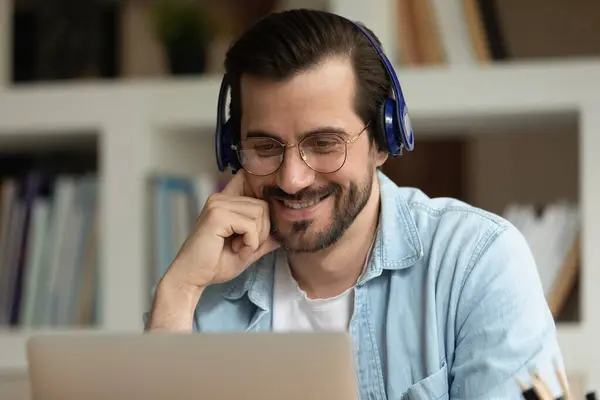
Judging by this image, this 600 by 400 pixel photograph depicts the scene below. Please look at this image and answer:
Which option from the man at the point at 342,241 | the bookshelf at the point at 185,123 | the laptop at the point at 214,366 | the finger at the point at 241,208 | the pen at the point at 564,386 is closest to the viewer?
the laptop at the point at 214,366

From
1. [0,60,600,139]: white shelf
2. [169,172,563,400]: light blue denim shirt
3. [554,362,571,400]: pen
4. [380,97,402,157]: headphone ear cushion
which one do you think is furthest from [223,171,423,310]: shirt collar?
[0,60,600,139]: white shelf

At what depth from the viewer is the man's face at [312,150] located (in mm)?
1295

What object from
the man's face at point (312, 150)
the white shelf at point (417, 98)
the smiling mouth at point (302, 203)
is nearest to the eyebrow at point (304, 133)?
the man's face at point (312, 150)

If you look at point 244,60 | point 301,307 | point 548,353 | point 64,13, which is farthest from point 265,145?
point 64,13

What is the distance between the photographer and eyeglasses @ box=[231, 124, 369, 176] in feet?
4.27

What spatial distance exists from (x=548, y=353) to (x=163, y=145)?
120 cm

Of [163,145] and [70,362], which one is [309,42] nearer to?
[70,362]

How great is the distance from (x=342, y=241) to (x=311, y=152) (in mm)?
173

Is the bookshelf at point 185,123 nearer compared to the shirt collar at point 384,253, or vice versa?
the shirt collar at point 384,253

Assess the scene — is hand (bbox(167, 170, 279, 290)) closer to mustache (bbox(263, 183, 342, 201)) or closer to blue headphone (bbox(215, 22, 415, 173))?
Answer: mustache (bbox(263, 183, 342, 201))

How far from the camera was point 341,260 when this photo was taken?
1.40 m

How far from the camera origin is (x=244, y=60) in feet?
4.38

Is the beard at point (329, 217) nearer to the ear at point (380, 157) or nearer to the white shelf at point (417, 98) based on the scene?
the ear at point (380, 157)

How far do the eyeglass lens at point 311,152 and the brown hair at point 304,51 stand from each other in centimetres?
7
